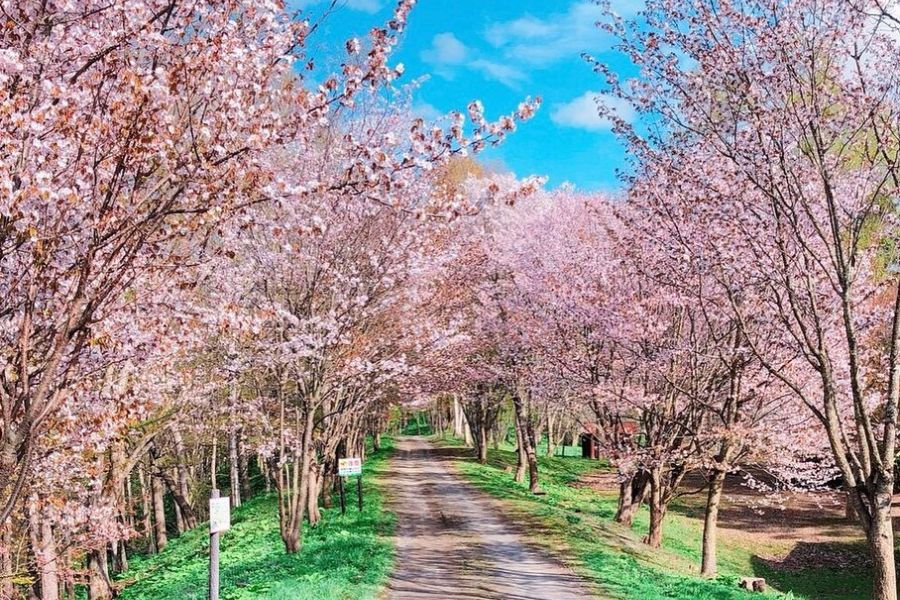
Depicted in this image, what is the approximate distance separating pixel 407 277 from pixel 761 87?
9.40 metres

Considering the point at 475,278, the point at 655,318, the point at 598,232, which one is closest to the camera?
the point at 655,318

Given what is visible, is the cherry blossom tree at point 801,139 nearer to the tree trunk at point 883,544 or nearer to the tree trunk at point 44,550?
the tree trunk at point 883,544

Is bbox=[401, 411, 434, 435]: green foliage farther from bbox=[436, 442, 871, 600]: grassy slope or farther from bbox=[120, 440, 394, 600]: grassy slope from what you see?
bbox=[120, 440, 394, 600]: grassy slope

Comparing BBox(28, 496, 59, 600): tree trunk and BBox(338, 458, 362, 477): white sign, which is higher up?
BBox(338, 458, 362, 477): white sign

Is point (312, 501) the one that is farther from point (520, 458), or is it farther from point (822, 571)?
point (822, 571)

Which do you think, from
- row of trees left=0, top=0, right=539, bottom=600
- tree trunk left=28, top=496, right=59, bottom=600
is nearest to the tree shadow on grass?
tree trunk left=28, top=496, right=59, bottom=600

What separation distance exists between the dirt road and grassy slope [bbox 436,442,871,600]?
29.4 inches

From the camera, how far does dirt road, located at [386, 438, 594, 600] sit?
1307cm

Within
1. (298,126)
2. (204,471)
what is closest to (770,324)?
(298,126)

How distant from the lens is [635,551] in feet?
56.2

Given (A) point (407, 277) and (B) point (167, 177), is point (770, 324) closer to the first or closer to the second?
(A) point (407, 277)

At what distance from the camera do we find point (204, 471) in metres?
43.4

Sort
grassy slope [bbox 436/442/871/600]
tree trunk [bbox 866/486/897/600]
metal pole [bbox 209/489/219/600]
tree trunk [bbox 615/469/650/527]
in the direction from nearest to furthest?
metal pole [bbox 209/489/219/600] → tree trunk [bbox 866/486/897/600] → grassy slope [bbox 436/442/871/600] → tree trunk [bbox 615/469/650/527]

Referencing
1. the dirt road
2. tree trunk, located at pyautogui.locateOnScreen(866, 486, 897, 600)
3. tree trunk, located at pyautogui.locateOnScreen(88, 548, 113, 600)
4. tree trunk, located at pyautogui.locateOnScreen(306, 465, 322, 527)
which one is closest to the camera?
tree trunk, located at pyautogui.locateOnScreen(866, 486, 897, 600)
